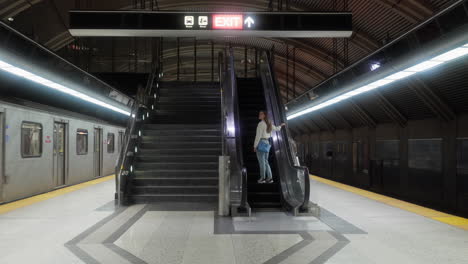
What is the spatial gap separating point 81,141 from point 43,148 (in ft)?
9.22

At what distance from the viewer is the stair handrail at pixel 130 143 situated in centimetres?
809

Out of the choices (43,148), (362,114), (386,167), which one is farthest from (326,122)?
(43,148)

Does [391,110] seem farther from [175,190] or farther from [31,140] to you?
[31,140]

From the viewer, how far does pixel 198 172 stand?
9.09 m

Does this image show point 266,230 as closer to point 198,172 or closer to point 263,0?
point 198,172

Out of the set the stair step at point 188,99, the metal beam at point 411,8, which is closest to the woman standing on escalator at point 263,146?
the metal beam at point 411,8

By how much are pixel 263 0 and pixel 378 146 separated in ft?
22.3

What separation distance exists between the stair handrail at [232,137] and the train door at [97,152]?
532cm

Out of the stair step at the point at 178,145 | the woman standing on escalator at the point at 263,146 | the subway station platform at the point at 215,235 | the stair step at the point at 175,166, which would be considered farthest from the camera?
the stair step at the point at 178,145

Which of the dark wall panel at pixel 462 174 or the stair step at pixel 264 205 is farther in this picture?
the stair step at pixel 264 205

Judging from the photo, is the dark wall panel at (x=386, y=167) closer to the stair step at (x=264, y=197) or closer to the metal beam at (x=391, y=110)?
the metal beam at (x=391, y=110)

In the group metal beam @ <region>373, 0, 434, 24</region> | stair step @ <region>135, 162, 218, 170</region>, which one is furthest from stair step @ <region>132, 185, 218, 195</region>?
metal beam @ <region>373, 0, 434, 24</region>

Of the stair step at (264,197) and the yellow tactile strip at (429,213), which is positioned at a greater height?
the stair step at (264,197)

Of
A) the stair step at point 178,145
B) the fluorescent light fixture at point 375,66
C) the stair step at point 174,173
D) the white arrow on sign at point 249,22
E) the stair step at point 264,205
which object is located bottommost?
the stair step at point 264,205
